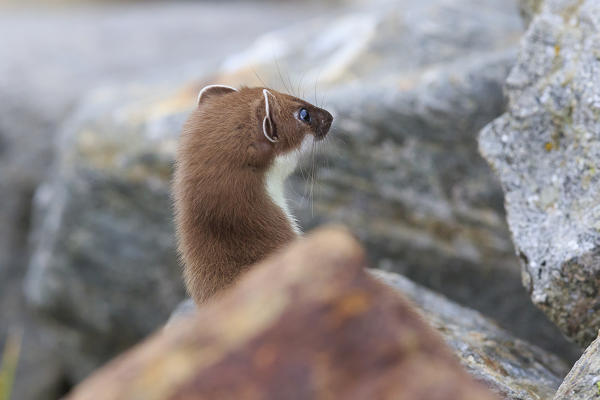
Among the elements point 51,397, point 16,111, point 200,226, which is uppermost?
point 200,226

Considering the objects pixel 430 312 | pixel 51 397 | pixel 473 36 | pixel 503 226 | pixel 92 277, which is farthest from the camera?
pixel 51 397

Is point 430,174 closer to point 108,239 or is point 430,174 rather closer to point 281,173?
point 281,173

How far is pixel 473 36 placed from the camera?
223 inches

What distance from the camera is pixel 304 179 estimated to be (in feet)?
17.7


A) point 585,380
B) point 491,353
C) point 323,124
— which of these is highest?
point 323,124

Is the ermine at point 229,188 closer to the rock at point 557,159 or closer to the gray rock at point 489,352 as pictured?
the gray rock at point 489,352

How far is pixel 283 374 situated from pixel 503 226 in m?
3.66

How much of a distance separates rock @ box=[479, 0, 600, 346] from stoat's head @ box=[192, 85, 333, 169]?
2.96 ft

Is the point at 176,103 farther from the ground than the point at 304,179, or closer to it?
farther from the ground

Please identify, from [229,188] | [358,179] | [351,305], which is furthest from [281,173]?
[351,305]

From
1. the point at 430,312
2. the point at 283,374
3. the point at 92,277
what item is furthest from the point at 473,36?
the point at 283,374

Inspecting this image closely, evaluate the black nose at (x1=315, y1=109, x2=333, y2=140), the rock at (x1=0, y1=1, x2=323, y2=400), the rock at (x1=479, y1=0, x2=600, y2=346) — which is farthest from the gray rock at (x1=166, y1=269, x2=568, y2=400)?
the rock at (x1=0, y1=1, x2=323, y2=400)

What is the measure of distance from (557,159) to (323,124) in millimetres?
1141

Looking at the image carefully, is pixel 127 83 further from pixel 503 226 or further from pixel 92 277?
pixel 503 226
